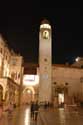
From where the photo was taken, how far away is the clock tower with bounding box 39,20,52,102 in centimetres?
5966

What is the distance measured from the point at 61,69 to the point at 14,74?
54.0 feet

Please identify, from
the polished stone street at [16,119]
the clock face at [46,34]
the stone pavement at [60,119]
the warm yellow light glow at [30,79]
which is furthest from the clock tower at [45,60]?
the polished stone street at [16,119]

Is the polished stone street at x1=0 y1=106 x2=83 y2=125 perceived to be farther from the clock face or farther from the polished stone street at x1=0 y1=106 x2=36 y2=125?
the clock face

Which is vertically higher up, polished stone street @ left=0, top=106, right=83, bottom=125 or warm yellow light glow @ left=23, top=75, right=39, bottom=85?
warm yellow light glow @ left=23, top=75, right=39, bottom=85

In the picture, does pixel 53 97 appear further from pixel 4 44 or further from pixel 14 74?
pixel 4 44

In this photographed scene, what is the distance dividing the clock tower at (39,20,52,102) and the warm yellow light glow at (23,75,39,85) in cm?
380

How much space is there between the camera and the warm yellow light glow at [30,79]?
208 ft

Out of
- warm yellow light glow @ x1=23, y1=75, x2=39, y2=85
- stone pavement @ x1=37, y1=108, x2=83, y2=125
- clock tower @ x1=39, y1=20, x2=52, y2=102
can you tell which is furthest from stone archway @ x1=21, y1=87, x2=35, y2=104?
stone pavement @ x1=37, y1=108, x2=83, y2=125

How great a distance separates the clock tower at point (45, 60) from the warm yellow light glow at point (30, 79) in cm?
380

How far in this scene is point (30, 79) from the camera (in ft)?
210

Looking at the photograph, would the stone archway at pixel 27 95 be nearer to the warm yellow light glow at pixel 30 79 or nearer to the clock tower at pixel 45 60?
the warm yellow light glow at pixel 30 79

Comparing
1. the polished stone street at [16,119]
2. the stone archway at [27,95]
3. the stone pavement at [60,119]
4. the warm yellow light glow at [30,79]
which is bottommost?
the stone pavement at [60,119]

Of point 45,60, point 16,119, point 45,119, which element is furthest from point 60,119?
point 45,60

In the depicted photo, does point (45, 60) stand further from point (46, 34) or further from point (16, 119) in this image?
point (16, 119)
